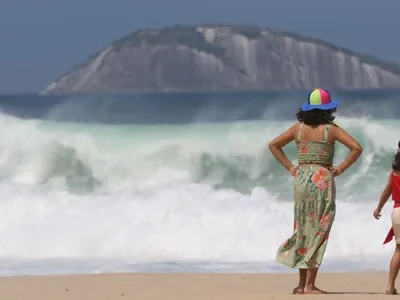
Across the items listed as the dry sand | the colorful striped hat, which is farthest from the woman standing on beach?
the dry sand

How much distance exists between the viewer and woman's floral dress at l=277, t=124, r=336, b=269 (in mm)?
7020

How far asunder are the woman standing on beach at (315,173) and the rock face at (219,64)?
11516 centimetres

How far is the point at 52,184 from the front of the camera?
1688 centimetres

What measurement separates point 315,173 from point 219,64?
4946 inches

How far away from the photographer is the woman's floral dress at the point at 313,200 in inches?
276

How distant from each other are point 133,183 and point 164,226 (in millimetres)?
4892

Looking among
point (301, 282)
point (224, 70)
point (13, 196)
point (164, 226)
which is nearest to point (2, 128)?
point (13, 196)

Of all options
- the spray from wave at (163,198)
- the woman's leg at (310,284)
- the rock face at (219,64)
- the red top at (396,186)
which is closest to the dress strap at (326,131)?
the red top at (396,186)

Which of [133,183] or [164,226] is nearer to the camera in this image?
[164,226]

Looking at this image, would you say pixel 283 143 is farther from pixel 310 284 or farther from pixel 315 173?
pixel 310 284

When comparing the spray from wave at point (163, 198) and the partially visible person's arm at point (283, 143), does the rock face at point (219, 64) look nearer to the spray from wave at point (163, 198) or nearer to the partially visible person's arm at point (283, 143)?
the spray from wave at point (163, 198)

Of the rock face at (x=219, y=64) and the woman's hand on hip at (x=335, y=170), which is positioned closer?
the woman's hand on hip at (x=335, y=170)

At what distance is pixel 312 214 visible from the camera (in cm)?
706

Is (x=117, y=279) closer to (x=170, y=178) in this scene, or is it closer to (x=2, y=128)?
(x=170, y=178)
